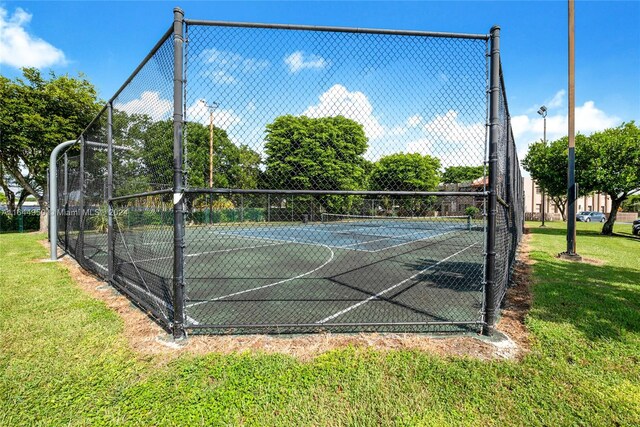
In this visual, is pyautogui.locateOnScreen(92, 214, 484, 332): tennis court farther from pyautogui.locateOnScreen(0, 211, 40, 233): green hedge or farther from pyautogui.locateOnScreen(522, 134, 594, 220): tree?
pyautogui.locateOnScreen(0, 211, 40, 233): green hedge

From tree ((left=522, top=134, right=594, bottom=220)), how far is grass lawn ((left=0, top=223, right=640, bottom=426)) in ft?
62.4

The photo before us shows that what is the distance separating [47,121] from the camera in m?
19.2

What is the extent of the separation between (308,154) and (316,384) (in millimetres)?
2717

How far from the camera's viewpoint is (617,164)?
17.6m

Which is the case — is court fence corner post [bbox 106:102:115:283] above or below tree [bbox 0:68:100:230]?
below

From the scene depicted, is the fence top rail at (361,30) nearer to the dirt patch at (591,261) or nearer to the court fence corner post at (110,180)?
the court fence corner post at (110,180)

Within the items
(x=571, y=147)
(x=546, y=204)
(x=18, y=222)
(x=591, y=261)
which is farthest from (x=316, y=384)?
(x=546, y=204)

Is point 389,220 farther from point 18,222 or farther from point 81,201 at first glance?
point 18,222

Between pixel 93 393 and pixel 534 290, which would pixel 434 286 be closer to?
pixel 534 290

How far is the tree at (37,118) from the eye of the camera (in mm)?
18359

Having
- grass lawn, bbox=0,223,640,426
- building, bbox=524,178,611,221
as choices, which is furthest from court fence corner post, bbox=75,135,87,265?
building, bbox=524,178,611,221

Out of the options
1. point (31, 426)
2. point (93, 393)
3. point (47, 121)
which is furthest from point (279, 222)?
point (47, 121)

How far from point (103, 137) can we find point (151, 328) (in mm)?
5188

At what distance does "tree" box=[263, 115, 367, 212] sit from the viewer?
3826 millimetres
